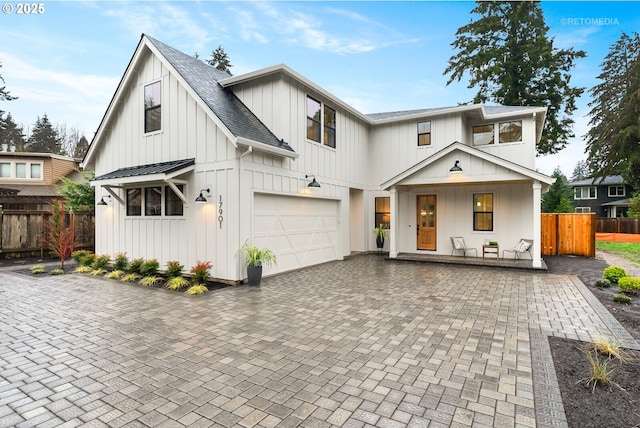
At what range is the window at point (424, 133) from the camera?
12.5m

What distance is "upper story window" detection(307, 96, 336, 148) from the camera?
33.7 feet

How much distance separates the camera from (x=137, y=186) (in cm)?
949

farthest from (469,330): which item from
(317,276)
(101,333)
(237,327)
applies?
(101,333)

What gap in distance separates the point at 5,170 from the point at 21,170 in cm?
76

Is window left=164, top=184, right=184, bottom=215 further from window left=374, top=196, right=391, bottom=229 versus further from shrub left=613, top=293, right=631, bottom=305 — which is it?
→ shrub left=613, top=293, right=631, bottom=305

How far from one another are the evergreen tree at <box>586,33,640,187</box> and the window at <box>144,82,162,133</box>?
25.0 m

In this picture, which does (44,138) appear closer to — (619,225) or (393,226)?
(393,226)

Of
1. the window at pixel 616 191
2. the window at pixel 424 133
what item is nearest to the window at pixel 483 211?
the window at pixel 424 133

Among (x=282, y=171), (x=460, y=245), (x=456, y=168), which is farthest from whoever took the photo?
(x=460, y=245)

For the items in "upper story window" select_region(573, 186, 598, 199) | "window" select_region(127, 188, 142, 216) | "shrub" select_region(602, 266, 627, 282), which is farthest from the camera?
"upper story window" select_region(573, 186, 598, 199)

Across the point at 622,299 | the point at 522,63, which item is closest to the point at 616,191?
the point at 522,63

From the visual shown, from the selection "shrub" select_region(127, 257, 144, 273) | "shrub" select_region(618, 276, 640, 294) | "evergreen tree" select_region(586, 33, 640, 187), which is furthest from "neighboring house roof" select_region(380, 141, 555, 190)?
"evergreen tree" select_region(586, 33, 640, 187)

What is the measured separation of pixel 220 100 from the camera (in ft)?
28.7

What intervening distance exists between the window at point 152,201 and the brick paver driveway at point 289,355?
2.77m
